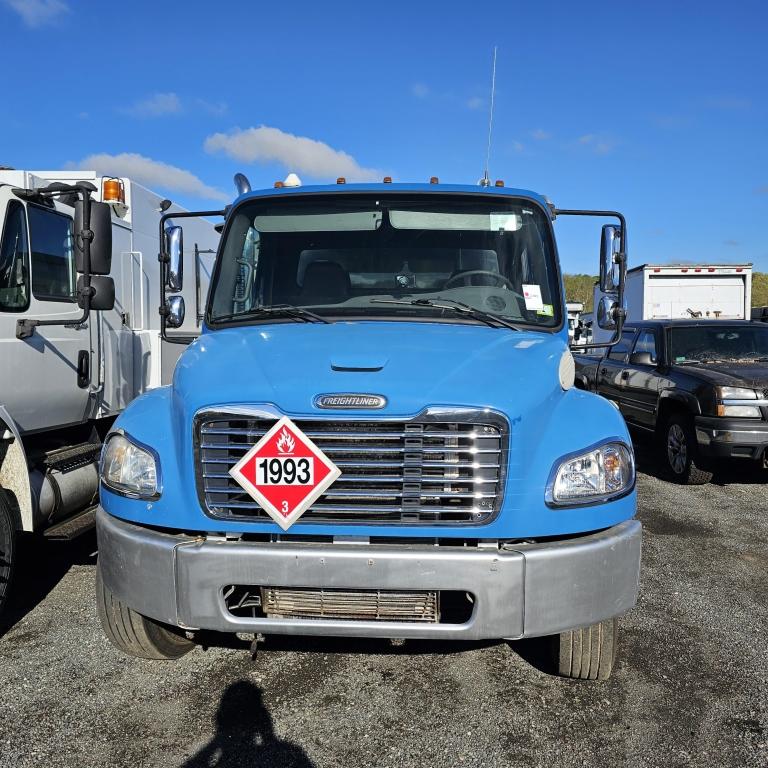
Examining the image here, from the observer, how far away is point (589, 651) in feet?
10.9

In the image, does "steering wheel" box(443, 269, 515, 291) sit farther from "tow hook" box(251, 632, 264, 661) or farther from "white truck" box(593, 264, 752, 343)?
"white truck" box(593, 264, 752, 343)

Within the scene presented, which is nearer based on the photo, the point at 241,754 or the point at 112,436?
the point at 241,754

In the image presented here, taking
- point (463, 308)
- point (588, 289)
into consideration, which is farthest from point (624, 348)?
point (588, 289)

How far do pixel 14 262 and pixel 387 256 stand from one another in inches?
84.0

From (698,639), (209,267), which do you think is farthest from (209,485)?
(209,267)

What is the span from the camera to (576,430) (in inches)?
118

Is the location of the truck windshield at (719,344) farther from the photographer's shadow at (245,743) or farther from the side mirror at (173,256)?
the photographer's shadow at (245,743)

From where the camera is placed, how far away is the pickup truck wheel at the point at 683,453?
301 inches

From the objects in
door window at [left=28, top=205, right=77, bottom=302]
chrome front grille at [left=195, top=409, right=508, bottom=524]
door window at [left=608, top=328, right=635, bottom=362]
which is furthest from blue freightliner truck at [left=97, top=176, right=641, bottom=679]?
door window at [left=608, top=328, right=635, bottom=362]

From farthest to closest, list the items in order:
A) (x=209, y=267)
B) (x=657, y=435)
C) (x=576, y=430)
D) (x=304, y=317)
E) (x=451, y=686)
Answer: (x=657, y=435), (x=209, y=267), (x=304, y=317), (x=451, y=686), (x=576, y=430)

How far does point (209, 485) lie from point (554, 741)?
1.78 m

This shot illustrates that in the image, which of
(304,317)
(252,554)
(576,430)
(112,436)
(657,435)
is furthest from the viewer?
(657,435)

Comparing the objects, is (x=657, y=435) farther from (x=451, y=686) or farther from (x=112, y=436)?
(x=112, y=436)

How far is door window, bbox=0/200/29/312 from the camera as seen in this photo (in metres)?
4.05
